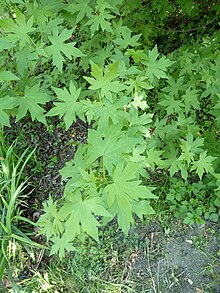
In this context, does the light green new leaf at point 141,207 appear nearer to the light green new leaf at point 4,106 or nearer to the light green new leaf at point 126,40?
the light green new leaf at point 4,106

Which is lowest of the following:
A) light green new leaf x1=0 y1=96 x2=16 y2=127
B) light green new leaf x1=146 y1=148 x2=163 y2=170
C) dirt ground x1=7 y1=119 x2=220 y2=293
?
dirt ground x1=7 y1=119 x2=220 y2=293

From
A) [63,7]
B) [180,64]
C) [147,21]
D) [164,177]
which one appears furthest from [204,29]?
[63,7]

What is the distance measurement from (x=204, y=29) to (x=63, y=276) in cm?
281

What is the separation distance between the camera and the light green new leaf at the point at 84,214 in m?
1.58

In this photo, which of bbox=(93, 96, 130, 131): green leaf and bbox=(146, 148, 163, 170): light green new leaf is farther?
bbox=(146, 148, 163, 170): light green new leaf

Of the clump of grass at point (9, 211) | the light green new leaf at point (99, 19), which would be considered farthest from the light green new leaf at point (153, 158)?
the clump of grass at point (9, 211)

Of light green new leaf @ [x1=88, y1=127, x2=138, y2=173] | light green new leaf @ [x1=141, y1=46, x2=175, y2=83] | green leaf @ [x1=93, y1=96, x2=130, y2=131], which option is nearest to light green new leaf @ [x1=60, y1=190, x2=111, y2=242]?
light green new leaf @ [x1=88, y1=127, x2=138, y2=173]

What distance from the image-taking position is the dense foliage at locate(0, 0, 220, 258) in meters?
1.67

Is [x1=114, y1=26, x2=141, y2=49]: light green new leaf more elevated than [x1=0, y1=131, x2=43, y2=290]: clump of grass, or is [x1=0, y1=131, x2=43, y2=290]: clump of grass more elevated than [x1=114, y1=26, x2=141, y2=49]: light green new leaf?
[x1=114, y1=26, x2=141, y2=49]: light green new leaf

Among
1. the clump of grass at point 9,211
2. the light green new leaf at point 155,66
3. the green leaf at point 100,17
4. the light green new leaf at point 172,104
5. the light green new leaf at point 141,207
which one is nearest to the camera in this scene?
the light green new leaf at point 141,207

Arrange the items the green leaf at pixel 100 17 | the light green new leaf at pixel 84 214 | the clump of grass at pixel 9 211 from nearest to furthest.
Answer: the light green new leaf at pixel 84 214 < the green leaf at pixel 100 17 < the clump of grass at pixel 9 211

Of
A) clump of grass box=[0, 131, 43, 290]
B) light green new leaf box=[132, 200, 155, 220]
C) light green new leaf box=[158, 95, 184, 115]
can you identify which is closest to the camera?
light green new leaf box=[132, 200, 155, 220]

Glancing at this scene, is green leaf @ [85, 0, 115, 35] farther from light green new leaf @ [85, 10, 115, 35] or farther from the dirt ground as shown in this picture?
the dirt ground

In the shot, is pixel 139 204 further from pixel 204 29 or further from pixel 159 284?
pixel 204 29
